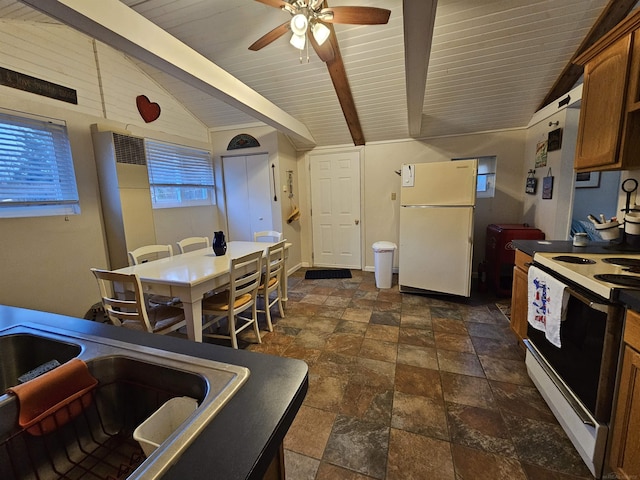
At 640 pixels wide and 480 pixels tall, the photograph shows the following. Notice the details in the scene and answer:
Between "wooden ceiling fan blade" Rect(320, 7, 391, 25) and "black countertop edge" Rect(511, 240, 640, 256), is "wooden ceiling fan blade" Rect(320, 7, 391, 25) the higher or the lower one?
the higher one

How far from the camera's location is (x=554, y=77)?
2.87 meters

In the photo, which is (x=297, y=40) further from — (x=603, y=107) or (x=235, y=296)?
(x=603, y=107)

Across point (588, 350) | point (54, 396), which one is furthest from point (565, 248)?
point (54, 396)

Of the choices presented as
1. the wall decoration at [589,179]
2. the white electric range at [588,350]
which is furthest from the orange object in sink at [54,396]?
the wall decoration at [589,179]

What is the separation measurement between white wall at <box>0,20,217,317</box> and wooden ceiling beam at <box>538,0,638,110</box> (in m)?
4.52

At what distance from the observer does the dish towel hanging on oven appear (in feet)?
4.72

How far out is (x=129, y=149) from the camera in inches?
114

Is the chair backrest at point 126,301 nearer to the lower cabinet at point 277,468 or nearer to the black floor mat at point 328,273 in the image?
the lower cabinet at point 277,468

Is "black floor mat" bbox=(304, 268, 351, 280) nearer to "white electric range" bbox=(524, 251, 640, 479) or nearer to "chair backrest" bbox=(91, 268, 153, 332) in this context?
"chair backrest" bbox=(91, 268, 153, 332)

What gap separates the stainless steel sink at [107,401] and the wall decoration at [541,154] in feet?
13.2

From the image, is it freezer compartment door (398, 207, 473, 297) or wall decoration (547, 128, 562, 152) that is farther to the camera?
freezer compartment door (398, 207, 473, 297)

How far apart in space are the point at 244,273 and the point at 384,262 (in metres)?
2.10

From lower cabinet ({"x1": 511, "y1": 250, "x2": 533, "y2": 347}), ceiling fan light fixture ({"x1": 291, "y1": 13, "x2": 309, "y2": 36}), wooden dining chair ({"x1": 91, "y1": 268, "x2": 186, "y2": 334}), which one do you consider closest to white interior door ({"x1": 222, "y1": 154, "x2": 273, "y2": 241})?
wooden dining chair ({"x1": 91, "y1": 268, "x2": 186, "y2": 334})

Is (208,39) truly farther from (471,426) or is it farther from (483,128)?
(471,426)
